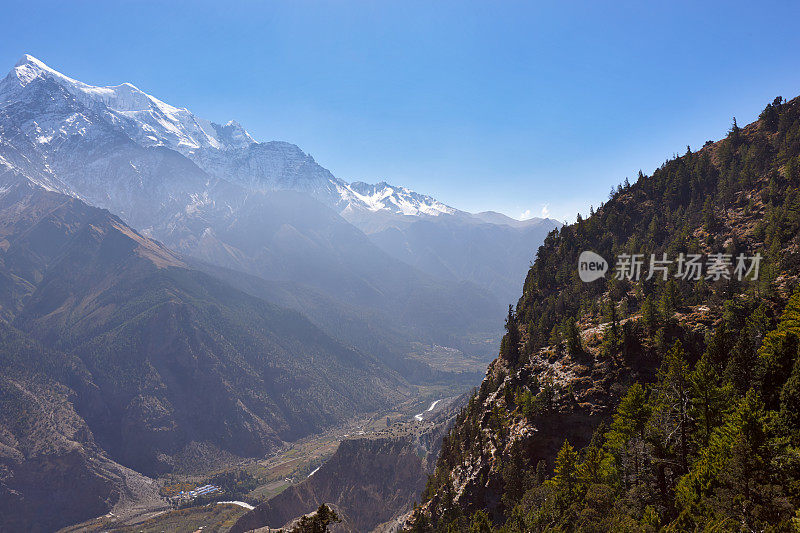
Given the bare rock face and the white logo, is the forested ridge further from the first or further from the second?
the bare rock face

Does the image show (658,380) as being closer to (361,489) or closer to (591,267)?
(591,267)

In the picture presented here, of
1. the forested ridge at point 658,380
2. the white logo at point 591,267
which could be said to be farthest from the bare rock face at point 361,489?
the white logo at point 591,267

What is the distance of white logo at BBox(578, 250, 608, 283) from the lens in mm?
126519

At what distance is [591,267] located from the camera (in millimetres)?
130250

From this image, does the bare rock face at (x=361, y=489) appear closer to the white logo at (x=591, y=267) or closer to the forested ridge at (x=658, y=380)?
the forested ridge at (x=658, y=380)

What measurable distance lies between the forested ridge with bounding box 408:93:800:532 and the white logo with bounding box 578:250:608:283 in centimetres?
250

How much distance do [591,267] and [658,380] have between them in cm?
6513

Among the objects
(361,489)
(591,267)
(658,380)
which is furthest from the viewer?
(361,489)

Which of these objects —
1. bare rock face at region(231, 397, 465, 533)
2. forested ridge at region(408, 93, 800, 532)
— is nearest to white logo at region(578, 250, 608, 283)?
forested ridge at region(408, 93, 800, 532)

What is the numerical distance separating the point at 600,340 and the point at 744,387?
114 feet

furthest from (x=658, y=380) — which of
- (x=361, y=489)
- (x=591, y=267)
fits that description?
(x=361, y=489)

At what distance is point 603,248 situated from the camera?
138375 millimetres

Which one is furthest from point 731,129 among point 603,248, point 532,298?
point 532,298

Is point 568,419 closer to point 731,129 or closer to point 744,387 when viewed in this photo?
point 744,387
